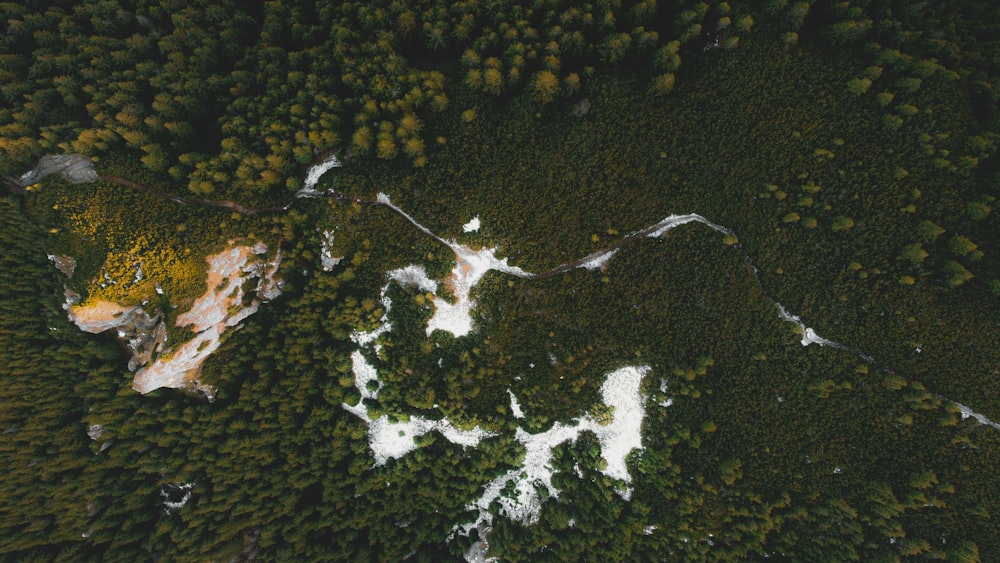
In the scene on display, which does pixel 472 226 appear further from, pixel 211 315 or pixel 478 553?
pixel 478 553

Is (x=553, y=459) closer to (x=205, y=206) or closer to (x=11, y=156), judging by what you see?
(x=205, y=206)

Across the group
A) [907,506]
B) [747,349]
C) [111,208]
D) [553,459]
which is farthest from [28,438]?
[907,506]

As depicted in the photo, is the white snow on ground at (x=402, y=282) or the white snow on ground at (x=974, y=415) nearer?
the white snow on ground at (x=974, y=415)

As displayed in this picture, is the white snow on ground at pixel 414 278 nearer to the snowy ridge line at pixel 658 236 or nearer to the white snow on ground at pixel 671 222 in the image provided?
the snowy ridge line at pixel 658 236

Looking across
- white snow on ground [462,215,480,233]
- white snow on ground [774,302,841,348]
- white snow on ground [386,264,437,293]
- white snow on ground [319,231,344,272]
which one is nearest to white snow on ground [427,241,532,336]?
white snow on ground [386,264,437,293]

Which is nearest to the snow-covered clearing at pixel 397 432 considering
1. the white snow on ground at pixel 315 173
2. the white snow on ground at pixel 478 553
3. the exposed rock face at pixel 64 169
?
the white snow on ground at pixel 478 553
